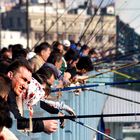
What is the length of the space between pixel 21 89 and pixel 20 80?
0.07m

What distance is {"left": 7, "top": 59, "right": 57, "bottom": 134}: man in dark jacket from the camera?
7.16 m

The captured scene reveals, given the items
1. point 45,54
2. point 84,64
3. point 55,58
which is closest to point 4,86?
point 55,58

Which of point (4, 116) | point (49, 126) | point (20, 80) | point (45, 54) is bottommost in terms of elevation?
point (49, 126)

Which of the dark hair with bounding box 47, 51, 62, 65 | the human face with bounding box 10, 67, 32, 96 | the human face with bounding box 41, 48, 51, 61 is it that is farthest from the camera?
the human face with bounding box 41, 48, 51, 61

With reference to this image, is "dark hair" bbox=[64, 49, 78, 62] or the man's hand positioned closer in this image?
the man's hand

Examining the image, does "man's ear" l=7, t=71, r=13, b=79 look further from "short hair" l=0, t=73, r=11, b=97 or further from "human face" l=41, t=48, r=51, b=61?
"human face" l=41, t=48, r=51, b=61

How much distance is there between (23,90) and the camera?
24.3ft

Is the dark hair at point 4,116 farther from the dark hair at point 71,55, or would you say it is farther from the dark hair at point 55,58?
the dark hair at point 71,55

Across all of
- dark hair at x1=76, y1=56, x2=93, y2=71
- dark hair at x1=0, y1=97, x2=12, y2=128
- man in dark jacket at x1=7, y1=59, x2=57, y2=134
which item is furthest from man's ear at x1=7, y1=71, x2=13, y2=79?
dark hair at x1=76, y1=56, x2=93, y2=71

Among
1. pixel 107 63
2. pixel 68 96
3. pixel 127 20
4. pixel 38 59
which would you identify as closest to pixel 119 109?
pixel 107 63

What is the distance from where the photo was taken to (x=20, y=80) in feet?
24.1

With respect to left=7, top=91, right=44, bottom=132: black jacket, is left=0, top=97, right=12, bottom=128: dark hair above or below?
above

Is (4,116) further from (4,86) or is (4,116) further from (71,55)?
(71,55)

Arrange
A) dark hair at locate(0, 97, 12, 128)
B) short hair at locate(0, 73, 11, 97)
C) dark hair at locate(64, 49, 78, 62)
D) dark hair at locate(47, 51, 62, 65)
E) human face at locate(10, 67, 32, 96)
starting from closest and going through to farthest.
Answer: dark hair at locate(0, 97, 12, 128)
short hair at locate(0, 73, 11, 97)
human face at locate(10, 67, 32, 96)
dark hair at locate(47, 51, 62, 65)
dark hair at locate(64, 49, 78, 62)
